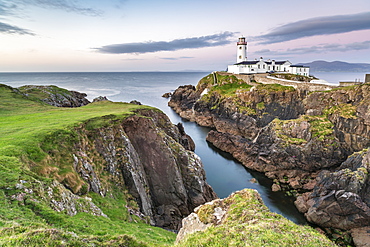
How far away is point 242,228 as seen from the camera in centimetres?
1237

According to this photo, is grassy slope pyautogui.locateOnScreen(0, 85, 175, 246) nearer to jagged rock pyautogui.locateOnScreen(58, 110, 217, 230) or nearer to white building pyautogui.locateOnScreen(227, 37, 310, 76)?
jagged rock pyautogui.locateOnScreen(58, 110, 217, 230)

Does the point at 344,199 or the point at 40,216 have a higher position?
the point at 40,216

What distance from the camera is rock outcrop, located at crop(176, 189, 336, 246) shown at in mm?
11281

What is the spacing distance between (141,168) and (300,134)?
36189 mm

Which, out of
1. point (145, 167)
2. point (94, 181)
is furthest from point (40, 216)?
point (145, 167)

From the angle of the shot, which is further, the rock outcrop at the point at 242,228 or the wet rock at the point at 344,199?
the wet rock at the point at 344,199

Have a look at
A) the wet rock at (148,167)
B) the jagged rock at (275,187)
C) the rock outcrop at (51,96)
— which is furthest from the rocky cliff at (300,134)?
the rock outcrop at (51,96)

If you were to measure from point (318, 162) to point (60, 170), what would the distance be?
44.3 meters

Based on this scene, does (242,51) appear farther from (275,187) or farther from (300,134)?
(275,187)

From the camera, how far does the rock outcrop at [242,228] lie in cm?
1128

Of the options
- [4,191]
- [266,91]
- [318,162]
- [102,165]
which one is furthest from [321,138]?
[4,191]

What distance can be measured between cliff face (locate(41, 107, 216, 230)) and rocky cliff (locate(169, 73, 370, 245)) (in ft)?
59.9

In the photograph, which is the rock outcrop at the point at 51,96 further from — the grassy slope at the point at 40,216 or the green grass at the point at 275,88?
the green grass at the point at 275,88

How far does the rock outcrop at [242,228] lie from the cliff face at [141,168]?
9.93 m
